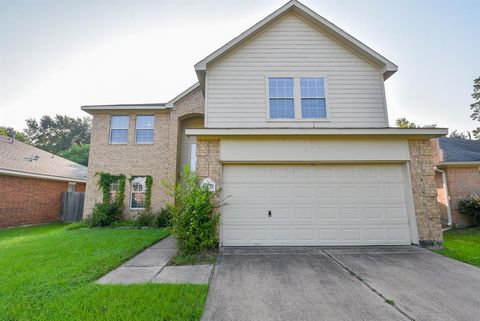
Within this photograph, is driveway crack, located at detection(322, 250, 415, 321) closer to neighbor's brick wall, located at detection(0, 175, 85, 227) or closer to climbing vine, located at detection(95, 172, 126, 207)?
climbing vine, located at detection(95, 172, 126, 207)

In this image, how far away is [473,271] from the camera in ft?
14.9

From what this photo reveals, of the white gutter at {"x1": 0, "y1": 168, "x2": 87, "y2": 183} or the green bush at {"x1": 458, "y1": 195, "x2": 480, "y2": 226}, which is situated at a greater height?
the white gutter at {"x1": 0, "y1": 168, "x2": 87, "y2": 183}

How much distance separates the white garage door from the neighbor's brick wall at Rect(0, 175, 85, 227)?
13.1 meters

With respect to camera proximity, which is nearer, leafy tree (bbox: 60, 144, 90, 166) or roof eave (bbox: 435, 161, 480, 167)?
roof eave (bbox: 435, 161, 480, 167)

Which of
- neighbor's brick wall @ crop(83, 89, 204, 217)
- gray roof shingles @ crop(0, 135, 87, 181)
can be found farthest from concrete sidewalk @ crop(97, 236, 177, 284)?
gray roof shingles @ crop(0, 135, 87, 181)

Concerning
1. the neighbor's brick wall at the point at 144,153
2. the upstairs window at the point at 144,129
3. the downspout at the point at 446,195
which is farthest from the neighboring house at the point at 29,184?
the downspout at the point at 446,195

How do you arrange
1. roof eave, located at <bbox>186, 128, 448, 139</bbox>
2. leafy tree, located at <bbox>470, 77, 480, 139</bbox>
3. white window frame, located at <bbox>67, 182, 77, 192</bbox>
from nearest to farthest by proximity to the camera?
roof eave, located at <bbox>186, 128, 448, 139</bbox>, white window frame, located at <bbox>67, 182, 77, 192</bbox>, leafy tree, located at <bbox>470, 77, 480, 139</bbox>

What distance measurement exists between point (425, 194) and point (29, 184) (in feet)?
63.3

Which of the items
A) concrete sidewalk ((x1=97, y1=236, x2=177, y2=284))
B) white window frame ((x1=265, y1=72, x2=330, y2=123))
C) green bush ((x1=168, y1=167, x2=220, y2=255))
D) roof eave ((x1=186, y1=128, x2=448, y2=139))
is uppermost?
white window frame ((x1=265, y1=72, x2=330, y2=123))

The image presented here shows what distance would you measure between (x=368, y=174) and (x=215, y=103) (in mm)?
5631

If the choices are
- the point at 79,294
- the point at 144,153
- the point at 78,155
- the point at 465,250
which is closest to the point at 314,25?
the point at 465,250

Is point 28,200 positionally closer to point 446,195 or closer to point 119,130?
point 119,130

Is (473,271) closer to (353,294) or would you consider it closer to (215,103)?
(353,294)

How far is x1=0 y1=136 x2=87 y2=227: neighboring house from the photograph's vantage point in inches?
446
